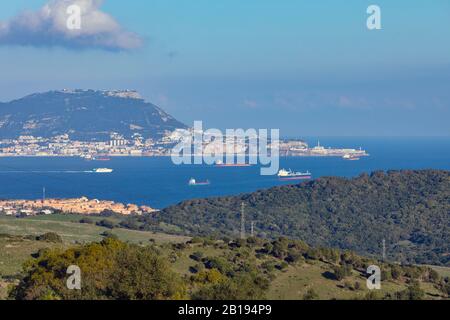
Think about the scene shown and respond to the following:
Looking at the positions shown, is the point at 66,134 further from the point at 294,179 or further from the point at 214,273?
the point at 214,273

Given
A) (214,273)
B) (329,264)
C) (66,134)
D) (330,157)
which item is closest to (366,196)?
(329,264)

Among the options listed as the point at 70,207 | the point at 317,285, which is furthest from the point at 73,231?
the point at 70,207

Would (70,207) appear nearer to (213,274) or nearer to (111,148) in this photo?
(213,274)

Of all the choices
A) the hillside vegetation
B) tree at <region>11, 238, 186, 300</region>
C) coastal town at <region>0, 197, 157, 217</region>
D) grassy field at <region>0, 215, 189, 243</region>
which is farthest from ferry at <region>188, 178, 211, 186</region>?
tree at <region>11, 238, 186, 300</region>

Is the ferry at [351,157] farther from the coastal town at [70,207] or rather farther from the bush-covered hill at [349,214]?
the coastal town at [70,207]

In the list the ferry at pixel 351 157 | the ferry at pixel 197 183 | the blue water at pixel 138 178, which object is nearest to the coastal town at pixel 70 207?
the blue water at pixel 138 178

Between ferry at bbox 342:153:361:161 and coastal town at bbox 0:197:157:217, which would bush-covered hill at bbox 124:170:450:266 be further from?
ferry at bbox 342:153:361:161
